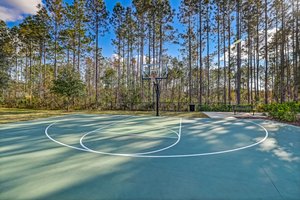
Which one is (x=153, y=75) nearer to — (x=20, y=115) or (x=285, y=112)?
(x=285, y=112)

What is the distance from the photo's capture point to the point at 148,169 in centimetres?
296

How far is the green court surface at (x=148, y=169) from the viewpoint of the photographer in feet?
7.32

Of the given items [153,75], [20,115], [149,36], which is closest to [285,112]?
[153,75]

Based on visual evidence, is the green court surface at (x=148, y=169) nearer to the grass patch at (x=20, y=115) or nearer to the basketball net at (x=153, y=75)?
the grass patch at (x=20, y=115)

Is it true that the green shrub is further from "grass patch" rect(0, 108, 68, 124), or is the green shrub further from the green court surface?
"grass patch" rect(0, 108, 68, 124)

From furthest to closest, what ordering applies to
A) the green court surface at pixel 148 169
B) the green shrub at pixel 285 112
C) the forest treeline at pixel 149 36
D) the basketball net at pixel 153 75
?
1. the forest treeline at pixel 149 36
2. the basketball net at pixel 153 75
3. the green shrub at pixel 285 112
4. the green court surface at pixel 148 169

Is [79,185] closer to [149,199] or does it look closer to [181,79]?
[149,199]

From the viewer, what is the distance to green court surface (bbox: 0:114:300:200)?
2.23m

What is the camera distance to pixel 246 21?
1544 cm

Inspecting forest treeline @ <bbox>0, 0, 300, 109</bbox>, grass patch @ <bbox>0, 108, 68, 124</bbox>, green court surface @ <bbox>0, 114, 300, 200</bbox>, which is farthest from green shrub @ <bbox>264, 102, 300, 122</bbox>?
grass patch @ <bbox>0, 108, 68, 124</bbox>

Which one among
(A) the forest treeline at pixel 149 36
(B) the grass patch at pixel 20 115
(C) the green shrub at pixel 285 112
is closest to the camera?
(C) the green shrub at pixel 285 112

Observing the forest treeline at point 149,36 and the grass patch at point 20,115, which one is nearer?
the grass patch at point 20,115

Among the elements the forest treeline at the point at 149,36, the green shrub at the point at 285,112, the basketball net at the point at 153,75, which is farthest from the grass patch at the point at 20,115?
the green shrub at the point at 285,112

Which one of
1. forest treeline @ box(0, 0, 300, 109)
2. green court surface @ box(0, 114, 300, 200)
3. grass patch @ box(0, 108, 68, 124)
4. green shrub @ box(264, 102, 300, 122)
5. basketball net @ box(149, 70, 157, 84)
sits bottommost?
green court surface @ box(0, 114, 300, 200)
